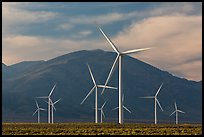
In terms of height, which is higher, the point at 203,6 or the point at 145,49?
the point at 145,49

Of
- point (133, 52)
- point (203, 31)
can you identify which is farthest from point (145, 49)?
point (203, 31)

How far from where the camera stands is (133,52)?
278 feet

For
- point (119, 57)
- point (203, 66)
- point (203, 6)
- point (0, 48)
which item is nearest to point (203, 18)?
point (203, 6)

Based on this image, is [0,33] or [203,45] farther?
[0,33]

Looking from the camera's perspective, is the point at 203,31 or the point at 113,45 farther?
the point at 113,45

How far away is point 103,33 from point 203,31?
143ft

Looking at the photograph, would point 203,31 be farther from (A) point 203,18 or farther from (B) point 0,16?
(B) point 0,16

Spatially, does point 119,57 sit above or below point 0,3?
above

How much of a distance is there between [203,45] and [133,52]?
43.5m

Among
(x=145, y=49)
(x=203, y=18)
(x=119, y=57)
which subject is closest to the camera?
(x=203, y=18)

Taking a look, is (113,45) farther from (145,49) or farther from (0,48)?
(0,48)

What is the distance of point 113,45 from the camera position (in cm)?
8762

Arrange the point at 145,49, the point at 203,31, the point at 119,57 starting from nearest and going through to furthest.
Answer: the point at 203,31, the point at 145,49, the point at 119,57

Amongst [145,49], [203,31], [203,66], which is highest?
[145,49]
